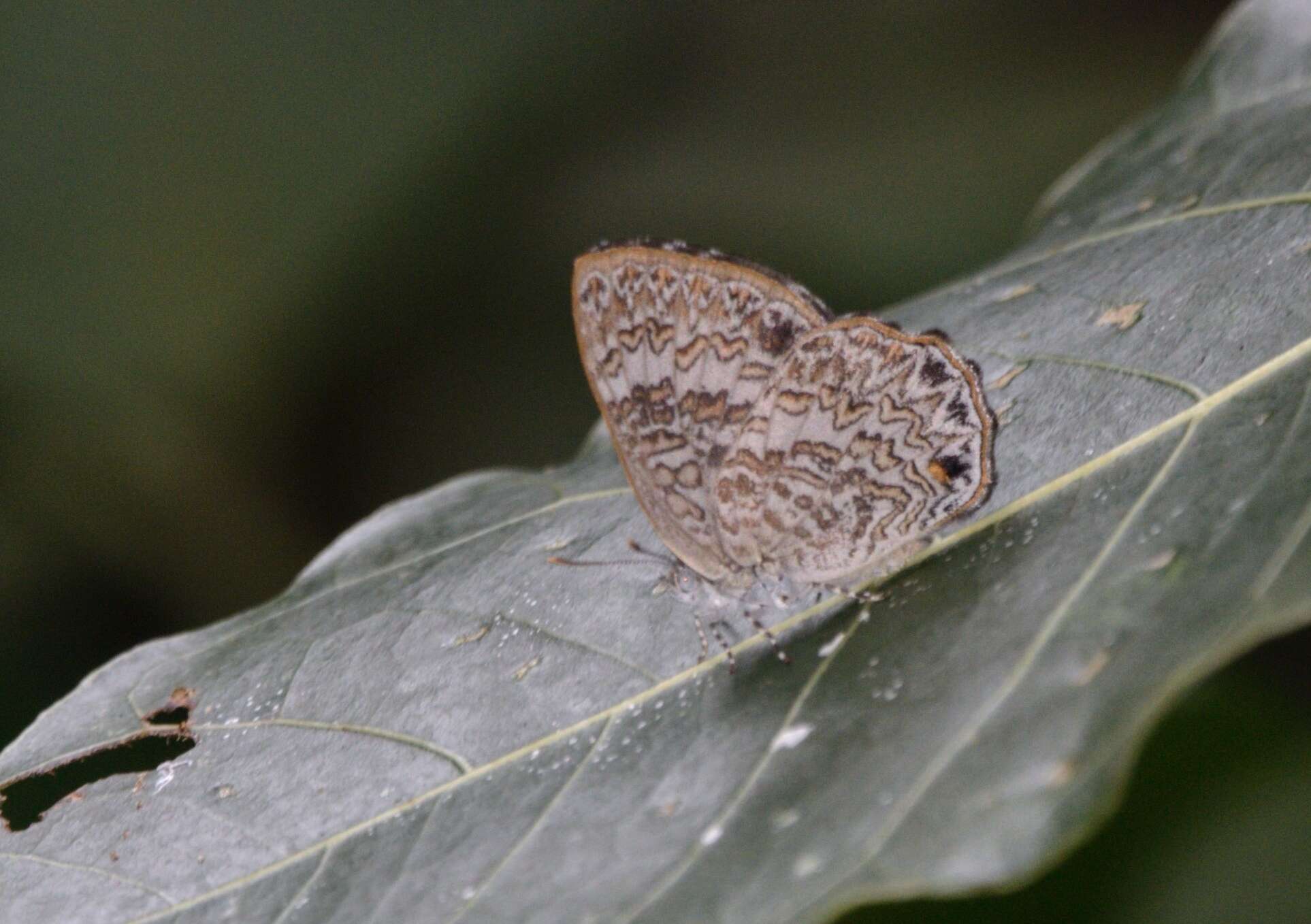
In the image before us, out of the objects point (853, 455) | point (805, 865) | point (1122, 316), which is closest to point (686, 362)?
point (853, 455)

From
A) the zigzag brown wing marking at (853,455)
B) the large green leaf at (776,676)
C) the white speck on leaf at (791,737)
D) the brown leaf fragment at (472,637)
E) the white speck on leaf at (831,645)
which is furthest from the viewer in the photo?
the brown leaf fragment at (472,637)

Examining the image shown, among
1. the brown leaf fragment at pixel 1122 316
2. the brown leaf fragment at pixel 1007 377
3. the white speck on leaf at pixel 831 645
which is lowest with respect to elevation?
the white speck on leaf at pixel 831 645

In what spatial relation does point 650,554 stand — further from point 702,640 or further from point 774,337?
point 774,337

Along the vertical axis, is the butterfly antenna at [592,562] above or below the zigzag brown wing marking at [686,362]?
below

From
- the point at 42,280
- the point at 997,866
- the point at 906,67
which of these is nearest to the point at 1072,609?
the point at 997,866

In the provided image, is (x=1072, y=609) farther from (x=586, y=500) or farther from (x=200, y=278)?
(x=200, y=278)

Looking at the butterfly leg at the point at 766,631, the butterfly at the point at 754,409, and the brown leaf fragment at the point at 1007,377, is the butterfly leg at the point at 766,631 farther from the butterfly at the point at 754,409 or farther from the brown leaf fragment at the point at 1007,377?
the brown leaf fragment at the point at 1007,377

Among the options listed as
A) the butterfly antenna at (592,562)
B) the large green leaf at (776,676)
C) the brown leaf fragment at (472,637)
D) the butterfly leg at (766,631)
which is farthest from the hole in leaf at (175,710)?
the butterfly leg at (766,631)

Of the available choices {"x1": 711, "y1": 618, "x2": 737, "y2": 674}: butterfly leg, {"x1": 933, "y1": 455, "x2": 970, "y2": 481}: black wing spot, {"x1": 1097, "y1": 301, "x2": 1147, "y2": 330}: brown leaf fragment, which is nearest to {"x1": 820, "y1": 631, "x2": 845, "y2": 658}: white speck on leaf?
{"x1": 711, "y1": 618, "x2": 737, "y2": 674}: butterfly leg
